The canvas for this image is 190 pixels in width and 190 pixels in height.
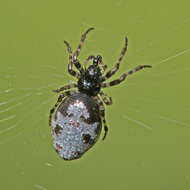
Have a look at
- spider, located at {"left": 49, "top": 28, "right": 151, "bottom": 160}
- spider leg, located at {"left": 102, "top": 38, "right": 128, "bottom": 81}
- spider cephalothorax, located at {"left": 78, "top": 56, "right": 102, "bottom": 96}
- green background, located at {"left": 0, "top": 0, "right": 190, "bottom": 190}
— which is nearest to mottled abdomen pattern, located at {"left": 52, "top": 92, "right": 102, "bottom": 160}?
spider, located at {"left": 49, "top": 28, "right": 151, "bottom": 160}

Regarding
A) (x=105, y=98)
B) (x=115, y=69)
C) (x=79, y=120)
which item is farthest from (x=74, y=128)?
(x=115, y=69)

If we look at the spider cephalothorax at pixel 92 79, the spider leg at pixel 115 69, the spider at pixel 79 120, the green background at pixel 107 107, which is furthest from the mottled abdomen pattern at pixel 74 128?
the green background at pixel 107 107

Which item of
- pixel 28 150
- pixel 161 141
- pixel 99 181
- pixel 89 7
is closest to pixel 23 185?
pixel 28 150

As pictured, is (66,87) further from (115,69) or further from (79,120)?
(79,120)

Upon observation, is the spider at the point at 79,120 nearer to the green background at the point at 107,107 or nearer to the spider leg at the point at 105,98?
the spider leg at the point at 105,98

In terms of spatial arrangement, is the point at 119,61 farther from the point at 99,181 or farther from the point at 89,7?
the point at 99,181

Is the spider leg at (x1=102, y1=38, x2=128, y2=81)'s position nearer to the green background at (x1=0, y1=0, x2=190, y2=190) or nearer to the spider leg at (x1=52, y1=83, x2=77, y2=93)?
the green background at (x1=0, y1=0, x2=190, y2=190)
